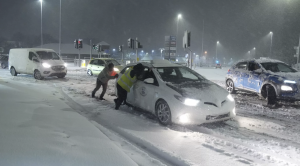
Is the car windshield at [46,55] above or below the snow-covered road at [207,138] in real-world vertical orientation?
above

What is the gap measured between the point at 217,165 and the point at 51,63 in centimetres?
1442

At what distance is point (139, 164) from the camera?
3.77 meters

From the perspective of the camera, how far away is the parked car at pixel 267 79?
28.2 feet

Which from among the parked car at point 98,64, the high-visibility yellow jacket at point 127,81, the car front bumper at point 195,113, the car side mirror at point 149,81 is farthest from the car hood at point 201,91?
the parked car at point 98,64

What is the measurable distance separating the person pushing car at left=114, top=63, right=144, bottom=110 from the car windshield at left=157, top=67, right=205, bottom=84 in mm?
582

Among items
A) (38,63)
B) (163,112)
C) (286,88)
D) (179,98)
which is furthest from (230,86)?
(38,63)

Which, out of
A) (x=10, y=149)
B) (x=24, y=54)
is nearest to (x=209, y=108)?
(x=10, y=149)

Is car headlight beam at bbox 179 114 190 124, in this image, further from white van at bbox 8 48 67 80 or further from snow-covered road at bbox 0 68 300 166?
white van at bbox 8 48 67 80

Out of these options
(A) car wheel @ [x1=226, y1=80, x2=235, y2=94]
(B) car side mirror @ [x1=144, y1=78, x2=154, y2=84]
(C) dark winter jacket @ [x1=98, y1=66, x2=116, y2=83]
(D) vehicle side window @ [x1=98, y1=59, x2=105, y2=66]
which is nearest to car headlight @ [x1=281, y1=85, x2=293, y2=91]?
(A) car wheel @ [x1=226, y1=80, x2=235, y2=94]

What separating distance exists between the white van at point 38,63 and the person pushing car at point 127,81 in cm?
995

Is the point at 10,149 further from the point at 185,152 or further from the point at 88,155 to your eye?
the point at 185,152

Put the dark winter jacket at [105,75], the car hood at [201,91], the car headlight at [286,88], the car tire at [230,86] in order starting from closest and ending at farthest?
the car hood at [201,91], the car headlight at [286,88], the dark winter jacket at [105,75], the car tire at [230,86]

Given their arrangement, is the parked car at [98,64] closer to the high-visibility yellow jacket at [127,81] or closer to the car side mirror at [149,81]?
the high-visibility yellow jacket at [127,81]

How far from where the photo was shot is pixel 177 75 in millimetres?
7469
